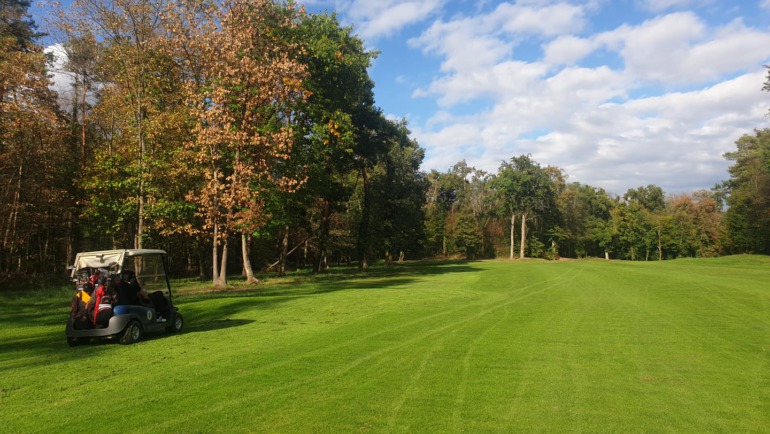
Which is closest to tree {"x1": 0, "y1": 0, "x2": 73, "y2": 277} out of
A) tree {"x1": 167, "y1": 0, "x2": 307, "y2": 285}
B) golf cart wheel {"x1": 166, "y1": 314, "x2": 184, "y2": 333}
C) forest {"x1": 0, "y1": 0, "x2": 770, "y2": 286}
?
forest {"x1": 0, "y1": 0, "x2": 770, "y2": 286}

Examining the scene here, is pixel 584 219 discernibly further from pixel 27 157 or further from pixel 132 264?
pixel 132 264

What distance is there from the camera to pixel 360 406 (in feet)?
20.1

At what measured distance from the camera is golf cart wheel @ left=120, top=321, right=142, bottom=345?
10.4 metres

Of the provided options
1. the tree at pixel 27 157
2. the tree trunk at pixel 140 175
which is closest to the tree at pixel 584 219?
the tree trunk at pixel 140 175

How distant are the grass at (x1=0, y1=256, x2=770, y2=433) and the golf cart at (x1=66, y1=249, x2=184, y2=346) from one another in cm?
41

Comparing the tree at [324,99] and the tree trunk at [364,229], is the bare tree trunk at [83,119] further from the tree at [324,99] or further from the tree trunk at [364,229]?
the tree trunk at [364,229]

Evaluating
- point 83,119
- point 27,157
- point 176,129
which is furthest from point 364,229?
point 27,157

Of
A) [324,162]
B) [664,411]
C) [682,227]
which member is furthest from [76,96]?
[682,227]

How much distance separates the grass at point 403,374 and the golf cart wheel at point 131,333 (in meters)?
0.21

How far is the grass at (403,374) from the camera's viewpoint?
5.67m

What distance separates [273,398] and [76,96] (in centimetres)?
3516

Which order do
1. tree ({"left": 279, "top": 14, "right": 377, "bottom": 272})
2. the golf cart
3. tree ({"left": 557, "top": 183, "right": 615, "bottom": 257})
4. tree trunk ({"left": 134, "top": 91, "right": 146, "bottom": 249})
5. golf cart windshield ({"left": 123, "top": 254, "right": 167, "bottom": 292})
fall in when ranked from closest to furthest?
the golf cart, golf cart windshield ({"left": 123, "top": 254, "right": 167, "bottom": 292}), tree trunk ({"left": 134, "top": 91, "right": 146, "bottom": 249}), tree ({"left": 279, "top": 14, "right": 377, "bottom": 272}), tree ({"left": 557, "top": 183, "right": 615, "bottom": 257})

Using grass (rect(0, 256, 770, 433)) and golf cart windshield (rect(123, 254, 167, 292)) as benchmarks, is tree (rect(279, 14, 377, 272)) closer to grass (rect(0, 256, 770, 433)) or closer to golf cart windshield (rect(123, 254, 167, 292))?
golf cart windshield (rect(123, 254, 167, 292))

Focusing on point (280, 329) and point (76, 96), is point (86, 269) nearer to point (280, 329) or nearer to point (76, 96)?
point (280, 329)
